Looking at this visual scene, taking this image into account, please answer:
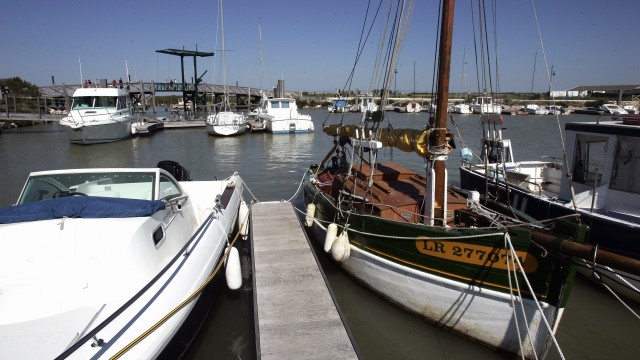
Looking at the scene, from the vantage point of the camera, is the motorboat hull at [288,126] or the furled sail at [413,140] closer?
the furled sail at [413,140]

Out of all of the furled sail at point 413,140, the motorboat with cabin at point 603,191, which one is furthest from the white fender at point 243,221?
the motorboat with cabin at point 603,191

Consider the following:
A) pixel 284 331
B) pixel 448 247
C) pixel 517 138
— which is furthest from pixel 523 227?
pixel 517 138

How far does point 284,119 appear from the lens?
35.2m

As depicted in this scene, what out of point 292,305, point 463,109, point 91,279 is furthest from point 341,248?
point 463,109

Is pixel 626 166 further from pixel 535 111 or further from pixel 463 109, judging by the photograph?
pixel 535 111

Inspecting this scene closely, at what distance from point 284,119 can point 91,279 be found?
1254 inches

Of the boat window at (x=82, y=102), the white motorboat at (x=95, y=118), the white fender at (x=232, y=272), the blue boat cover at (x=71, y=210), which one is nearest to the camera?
the blue boat cover at (x=71, y=210)

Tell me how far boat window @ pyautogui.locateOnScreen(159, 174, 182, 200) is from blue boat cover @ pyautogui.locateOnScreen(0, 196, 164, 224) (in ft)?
4.54

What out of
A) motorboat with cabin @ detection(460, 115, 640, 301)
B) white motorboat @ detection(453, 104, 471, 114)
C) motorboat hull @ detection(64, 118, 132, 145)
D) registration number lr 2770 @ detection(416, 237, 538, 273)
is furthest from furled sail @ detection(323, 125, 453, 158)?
white motorboat @ detection(453, 104, 471, 114)

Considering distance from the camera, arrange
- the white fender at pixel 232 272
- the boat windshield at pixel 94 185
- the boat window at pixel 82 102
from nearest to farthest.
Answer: the boat windshield at pixel 94 185, the white fender at pixel 232 272, the boat window at pixel 82 102

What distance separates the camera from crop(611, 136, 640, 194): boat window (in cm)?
722

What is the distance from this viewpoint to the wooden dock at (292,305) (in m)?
4.47

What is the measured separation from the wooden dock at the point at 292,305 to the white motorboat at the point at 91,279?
1014 mm

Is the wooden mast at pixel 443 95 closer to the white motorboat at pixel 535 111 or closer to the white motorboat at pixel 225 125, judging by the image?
the white motorboat at pixel 225 125
